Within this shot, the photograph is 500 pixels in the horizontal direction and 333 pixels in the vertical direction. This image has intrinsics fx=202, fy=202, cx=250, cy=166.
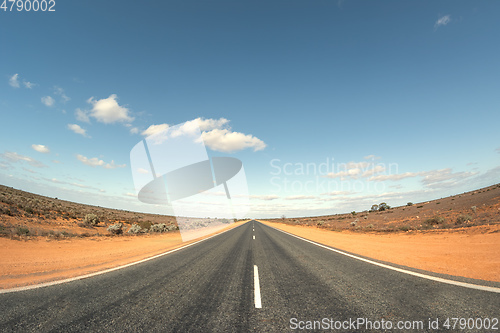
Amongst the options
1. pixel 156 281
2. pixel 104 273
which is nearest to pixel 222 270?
pixel 156 281

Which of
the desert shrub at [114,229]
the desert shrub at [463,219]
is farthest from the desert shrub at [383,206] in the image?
the desert shrub at [114,229]

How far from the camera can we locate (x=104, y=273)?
222 inches

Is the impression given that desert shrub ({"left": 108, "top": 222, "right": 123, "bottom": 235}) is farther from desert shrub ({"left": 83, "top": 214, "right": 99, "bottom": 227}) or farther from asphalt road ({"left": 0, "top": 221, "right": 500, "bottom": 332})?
asphalt road ({"left": 0, "top": 221, "right": 500, "bottom": 332})

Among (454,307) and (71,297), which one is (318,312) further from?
(71,297)

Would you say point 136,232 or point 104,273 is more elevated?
point 104,273

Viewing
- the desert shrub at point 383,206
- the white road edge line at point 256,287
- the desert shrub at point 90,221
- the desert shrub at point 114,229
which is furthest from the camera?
the desert shrub at point 383,206

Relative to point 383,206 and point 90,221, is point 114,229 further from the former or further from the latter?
point 383,206

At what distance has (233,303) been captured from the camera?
144 inches

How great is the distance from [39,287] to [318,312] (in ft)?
18.9

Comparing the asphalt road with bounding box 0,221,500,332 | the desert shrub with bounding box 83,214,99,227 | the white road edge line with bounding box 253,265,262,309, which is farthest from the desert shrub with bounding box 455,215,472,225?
the desert shrub with bounding box 83,214,99,227

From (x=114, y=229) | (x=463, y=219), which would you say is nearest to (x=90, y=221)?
(x=114, y=229)

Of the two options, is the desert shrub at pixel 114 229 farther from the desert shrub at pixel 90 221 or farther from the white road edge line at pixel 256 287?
the white road edge line at pixel 256 287

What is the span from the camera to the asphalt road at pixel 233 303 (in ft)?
9.42

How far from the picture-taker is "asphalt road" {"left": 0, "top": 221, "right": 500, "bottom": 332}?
2871 mm
